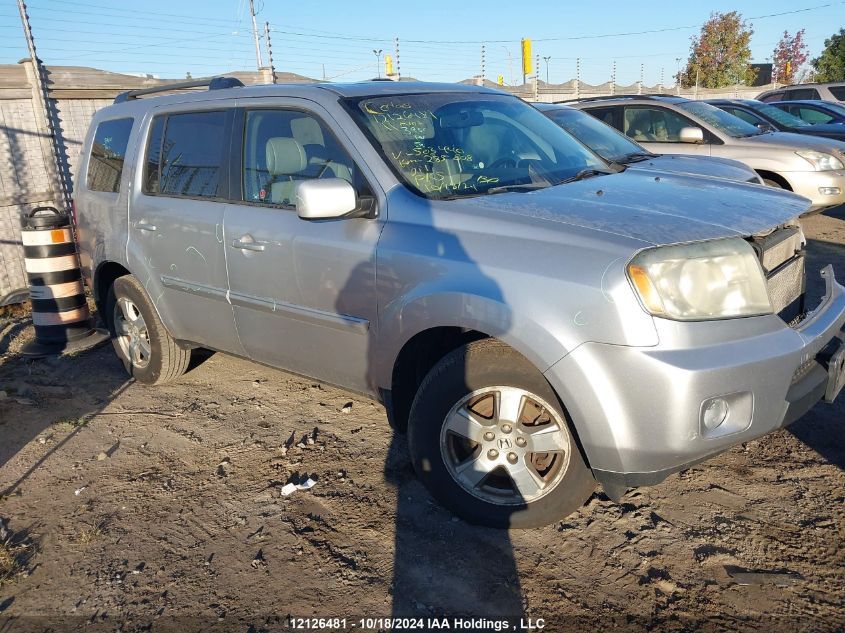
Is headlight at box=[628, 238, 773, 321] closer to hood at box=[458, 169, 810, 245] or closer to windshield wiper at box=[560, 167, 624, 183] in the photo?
hood at box=[458, 169, 810, 245]

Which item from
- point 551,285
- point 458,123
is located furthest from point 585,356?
point 458,123

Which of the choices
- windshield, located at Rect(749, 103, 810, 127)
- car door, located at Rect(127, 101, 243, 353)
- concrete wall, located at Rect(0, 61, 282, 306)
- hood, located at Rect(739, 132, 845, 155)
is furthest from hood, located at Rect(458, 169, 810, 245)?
windshield, located at Rect(749, 103, 810, 127)

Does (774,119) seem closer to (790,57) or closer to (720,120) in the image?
(720,120)

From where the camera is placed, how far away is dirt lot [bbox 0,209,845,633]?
8.57 ft

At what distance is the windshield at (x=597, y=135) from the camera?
6836mm

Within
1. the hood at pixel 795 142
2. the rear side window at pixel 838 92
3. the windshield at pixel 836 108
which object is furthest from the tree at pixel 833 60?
the hood at pixel 795 142

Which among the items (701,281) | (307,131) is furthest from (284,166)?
(701,281)

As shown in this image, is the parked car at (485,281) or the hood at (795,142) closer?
the parked car at (485,281)

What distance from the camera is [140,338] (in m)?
4.95

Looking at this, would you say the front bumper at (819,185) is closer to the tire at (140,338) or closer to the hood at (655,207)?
the hood at (655,207)

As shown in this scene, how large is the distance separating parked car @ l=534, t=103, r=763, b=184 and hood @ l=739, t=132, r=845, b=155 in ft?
5.44

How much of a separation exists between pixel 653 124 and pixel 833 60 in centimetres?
3668

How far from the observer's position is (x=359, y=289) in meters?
3.27

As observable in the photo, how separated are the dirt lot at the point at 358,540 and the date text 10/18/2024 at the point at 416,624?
4cm
